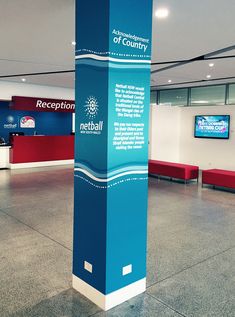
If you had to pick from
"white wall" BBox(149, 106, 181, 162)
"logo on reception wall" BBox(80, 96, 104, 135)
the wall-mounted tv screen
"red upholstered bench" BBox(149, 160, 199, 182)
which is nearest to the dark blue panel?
"white wall" BBox(149, 106, 181, 162)

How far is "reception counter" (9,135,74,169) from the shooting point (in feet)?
36.3

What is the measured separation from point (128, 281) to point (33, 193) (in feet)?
16.3

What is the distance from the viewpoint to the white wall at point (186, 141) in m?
10.9

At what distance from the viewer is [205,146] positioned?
11523mm

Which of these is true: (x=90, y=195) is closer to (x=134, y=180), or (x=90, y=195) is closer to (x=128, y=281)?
(x=134, y=180)

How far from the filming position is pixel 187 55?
6516mm

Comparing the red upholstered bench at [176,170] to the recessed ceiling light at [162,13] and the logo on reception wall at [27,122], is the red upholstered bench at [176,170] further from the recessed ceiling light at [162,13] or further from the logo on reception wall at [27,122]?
the logo on reception wall at [27,122]

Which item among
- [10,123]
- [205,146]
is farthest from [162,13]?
[10,123]

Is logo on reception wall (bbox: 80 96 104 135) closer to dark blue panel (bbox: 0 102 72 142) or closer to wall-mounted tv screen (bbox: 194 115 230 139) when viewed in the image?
wall-mounted tv screen (bbox: 194 115 230 139)

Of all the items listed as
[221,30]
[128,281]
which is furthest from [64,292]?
[221,30]

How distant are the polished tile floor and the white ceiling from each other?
3.23 m

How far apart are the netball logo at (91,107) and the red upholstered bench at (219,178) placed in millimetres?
6153

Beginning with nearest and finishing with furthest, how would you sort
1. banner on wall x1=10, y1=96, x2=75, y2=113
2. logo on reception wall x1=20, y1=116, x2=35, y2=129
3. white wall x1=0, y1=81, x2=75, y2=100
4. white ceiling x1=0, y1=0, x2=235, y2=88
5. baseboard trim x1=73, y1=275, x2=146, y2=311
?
baseboard trim x1=73, y1=275, x2=146, y2=311 → white ceiling x1=0, y1=0, x2=235, y2=88 → white wall x1=0, y1=81, x2=75, y2=100 → banner on wall x1=10, y1=96, x2=75, y2=113 → logo on reception wall x1=20, y1=116, x2=35, y2=129

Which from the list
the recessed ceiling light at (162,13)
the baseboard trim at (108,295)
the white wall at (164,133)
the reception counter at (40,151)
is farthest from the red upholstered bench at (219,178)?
the reception counter at (40,151)
